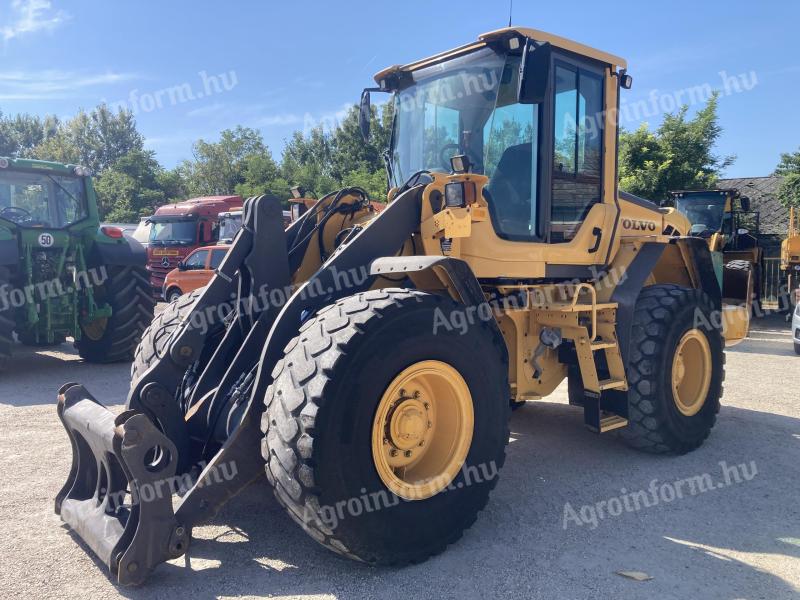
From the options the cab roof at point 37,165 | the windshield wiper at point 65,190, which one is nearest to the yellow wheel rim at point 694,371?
the windshield wiper at point 65,190

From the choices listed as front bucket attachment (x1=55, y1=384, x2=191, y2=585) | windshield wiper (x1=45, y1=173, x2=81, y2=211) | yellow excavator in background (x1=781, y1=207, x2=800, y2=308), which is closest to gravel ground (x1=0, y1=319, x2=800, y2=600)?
front bucket attachment (x1=55, y1=384, x2=191, y2=585)

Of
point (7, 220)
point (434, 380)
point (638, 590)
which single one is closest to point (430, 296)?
point (434, 380)

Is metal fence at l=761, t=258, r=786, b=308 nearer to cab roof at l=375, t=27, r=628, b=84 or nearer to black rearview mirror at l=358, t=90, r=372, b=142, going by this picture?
cab roof at l=375, t=27, r=628, b=84

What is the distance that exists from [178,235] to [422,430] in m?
17.5

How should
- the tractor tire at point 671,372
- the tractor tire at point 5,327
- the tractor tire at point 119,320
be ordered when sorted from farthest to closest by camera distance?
the tractor tire at point 119,320 → the tractor tire at point 5,327 → the tractor tire at point 671,372

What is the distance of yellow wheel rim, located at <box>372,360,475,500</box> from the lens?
320 cm

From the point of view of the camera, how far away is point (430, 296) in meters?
3.40

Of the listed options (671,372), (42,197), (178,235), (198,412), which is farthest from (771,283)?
(198,412)

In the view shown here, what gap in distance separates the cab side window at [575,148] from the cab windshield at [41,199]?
7.07m

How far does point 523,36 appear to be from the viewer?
4.22 m

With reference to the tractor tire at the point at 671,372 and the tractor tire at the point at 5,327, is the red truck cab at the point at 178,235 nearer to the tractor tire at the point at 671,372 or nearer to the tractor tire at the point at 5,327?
the tractor tire at the point at 5,327

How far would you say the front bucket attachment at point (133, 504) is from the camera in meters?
2.88

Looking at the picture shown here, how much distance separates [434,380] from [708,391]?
3.26 meters

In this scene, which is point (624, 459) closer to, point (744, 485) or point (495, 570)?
point (744, 485)
